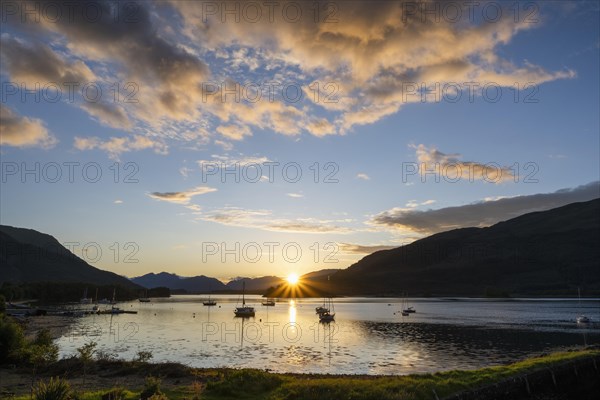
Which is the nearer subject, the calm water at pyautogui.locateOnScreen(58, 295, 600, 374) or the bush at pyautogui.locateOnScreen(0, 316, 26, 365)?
the bush at pyautogui.locateOnScreen(0, 316, 26, 365)

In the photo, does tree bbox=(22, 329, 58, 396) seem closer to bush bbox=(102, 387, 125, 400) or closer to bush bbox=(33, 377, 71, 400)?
bush bbox=(102, 387, 125, 400)

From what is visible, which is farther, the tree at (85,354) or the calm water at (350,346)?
the calm water at (350,346)

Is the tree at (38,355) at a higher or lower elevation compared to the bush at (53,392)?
lower

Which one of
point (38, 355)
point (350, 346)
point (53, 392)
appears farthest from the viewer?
point (350, 346)

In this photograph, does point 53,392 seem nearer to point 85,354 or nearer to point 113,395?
point 113,395

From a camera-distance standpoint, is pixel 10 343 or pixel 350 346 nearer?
pixel 10 343

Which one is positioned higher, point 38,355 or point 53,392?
point 53,392

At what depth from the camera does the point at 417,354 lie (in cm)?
7331

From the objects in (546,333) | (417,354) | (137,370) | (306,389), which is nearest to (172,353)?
(137,370)

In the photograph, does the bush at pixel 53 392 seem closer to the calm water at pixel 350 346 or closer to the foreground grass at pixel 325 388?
the foreground grass at pixel 325 388

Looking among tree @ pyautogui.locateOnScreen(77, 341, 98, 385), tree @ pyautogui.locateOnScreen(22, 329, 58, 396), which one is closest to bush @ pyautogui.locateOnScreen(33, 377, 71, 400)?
tree @ pyautogui.locateOnScreen(77, 341, 98, 385)

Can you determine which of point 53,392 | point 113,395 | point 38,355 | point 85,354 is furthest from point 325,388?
point 38,355

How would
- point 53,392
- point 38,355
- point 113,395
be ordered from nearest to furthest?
point 53,392 < point 113,395 < point 38,355

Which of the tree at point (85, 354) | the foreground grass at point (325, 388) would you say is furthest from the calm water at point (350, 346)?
Result: the foreground grass at point (325, 388)
